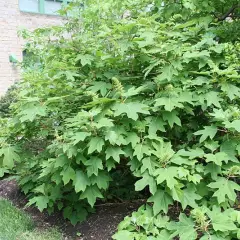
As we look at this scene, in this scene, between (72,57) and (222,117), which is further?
(72,57)

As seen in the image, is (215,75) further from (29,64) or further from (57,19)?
(57,19)

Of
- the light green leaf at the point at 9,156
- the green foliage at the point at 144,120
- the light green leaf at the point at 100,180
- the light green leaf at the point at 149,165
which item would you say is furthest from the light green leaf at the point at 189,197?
the light green leaf at the point at 9,156

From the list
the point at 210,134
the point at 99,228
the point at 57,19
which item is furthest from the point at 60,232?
the point at 57,19

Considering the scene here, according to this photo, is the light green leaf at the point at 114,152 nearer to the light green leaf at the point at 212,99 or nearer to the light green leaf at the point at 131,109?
the light green leaf at the point at 131,109

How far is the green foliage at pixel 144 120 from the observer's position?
2.55 metres

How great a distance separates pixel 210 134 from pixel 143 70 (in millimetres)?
909

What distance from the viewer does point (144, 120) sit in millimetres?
2838

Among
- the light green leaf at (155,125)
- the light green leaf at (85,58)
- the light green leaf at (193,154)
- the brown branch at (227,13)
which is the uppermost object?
the brown branch at (227,13)

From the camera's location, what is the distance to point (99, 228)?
316 centimetres

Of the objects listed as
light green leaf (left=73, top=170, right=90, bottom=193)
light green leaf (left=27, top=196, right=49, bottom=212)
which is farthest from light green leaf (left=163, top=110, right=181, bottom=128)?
light green leaf (left=27, top=196, right=49, bottom=212)

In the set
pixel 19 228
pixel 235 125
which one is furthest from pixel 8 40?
pixel 235 125

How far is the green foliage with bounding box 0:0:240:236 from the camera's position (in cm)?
255

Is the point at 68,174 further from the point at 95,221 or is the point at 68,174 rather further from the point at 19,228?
the point at 19,228

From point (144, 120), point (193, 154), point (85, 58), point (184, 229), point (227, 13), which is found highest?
point (227, 13)
